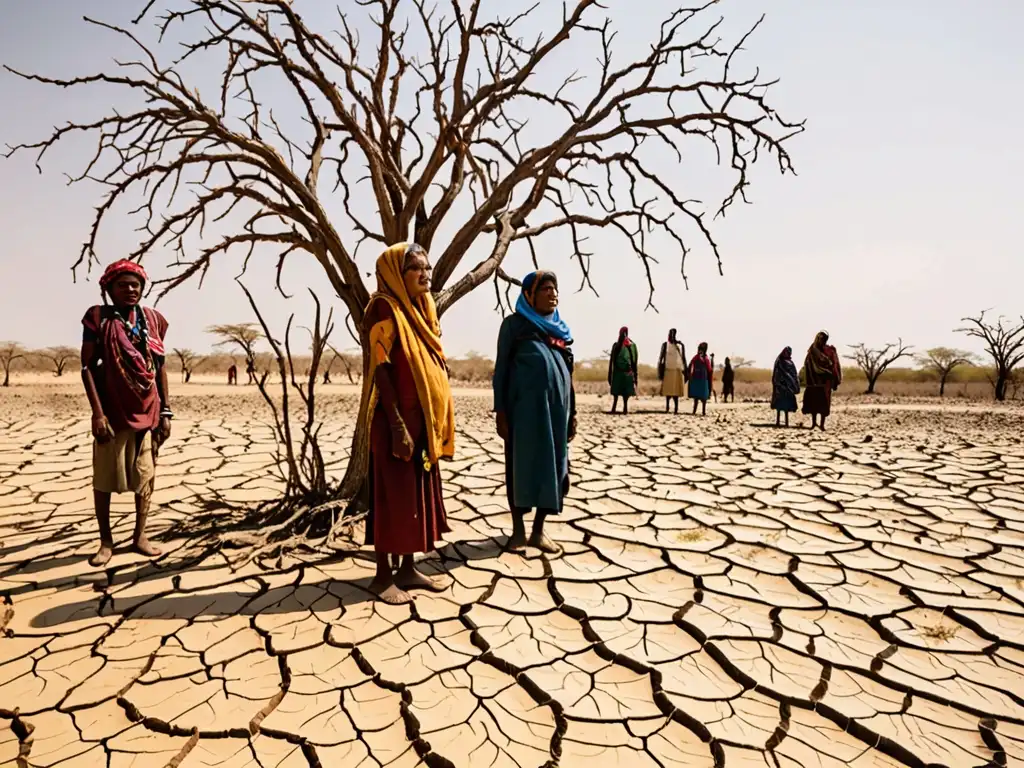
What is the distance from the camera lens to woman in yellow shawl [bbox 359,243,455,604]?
2.50 m

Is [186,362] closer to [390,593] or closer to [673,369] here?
[673,369]

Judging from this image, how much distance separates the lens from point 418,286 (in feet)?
A: 8.52

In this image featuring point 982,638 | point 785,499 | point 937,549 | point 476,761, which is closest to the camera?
point 476,761

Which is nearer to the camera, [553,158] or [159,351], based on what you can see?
[159,351]

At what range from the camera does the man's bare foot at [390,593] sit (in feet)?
8.64

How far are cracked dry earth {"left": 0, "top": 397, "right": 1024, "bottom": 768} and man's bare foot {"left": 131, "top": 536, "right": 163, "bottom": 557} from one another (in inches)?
3.3

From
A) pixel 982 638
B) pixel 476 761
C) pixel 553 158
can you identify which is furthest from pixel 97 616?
pixel 982 638

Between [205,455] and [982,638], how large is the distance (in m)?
6.37

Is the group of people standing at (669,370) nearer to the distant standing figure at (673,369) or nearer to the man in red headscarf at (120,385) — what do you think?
the distant standing figure at (673,369)

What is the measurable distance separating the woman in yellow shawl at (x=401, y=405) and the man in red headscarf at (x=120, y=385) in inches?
50.9

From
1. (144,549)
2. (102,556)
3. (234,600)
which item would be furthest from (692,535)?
(102,556)

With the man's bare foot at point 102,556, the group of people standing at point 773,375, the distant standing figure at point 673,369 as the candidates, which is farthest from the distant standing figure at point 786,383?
the man's bare foot at point 102,556

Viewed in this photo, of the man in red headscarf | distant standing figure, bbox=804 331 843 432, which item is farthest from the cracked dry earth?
distant standing figure, bbox=804 331 843 432

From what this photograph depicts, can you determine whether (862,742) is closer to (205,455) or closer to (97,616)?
(97,616)
